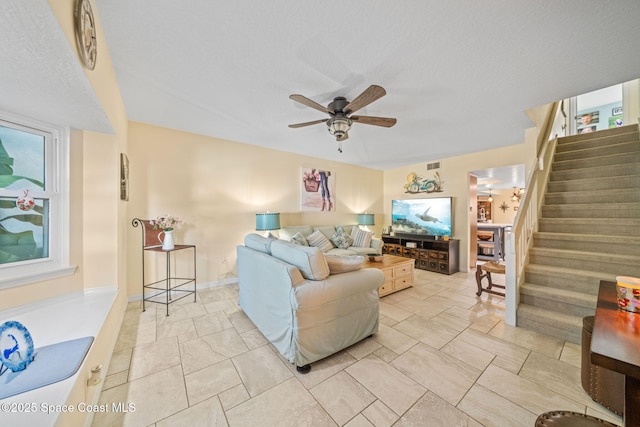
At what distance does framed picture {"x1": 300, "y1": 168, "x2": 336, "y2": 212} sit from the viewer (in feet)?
15.9

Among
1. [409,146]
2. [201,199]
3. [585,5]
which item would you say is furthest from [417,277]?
[201,199]

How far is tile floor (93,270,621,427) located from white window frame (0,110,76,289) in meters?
0.90

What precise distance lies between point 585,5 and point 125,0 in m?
2.88

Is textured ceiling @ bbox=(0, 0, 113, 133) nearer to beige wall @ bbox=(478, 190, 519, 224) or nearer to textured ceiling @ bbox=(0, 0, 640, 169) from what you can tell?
textured ceiling @ bbox=(0, 0, 640, 169)

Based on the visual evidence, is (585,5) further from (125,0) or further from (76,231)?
(76,231)

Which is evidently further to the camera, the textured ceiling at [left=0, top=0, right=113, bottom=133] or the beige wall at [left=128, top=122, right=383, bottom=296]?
the beige wall at [left=128, top=122, right=383, bottom=296]

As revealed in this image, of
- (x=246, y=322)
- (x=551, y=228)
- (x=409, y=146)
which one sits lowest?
(x=246, y=322)

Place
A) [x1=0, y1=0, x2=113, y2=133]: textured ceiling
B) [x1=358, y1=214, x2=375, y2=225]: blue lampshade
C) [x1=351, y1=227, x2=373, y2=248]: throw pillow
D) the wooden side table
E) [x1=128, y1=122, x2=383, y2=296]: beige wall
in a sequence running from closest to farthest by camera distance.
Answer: the wooden side table, [x1=0, y1=0, x2=113, y2=133]: textured ceiling, [x1=128, y1=122, x2=383, y2=296]: beige wall, [x1=351, y1=227, x2=373, y2=248]: throw pillow, [x1=358, y1=214, x2=375, y2=225]: blue lampshade

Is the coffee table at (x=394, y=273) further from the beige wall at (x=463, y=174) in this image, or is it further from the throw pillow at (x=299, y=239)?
the beige wall at (x=463, y=174)

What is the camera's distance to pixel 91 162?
7.11 ft

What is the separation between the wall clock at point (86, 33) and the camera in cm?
111

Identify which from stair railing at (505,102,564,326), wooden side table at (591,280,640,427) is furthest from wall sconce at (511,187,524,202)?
wooden side table at (591,280,640,427)

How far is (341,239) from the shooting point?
4.73 metres

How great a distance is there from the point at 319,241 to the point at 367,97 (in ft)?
9.88
